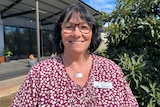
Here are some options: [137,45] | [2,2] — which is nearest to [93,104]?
[137,45]

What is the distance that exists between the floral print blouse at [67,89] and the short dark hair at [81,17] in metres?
0.16

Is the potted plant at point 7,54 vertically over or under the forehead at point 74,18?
under

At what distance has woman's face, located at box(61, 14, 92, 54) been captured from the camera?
1.56 meters

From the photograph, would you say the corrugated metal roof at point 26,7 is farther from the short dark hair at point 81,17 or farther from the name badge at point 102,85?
the name badge at point 102,85

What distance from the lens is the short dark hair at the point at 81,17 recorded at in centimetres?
160

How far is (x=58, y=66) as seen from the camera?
160cm

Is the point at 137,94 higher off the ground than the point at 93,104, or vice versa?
the point at 93,104

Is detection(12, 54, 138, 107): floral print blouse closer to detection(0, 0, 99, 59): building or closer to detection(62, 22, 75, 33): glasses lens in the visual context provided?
detection(62, 22, 75, 33): glasses lens

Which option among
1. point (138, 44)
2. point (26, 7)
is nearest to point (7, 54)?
point (26, 7)

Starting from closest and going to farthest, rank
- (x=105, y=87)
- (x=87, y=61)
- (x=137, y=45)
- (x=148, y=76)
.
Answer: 1. (x=105, y=87)
2. (x=87, y=61)
3. (x=148, y=76)
4. (x=137, y=45)

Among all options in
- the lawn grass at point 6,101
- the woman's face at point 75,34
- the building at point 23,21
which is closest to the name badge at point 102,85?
the woman's face at point 75,34

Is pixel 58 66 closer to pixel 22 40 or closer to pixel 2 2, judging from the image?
pixel 2 2

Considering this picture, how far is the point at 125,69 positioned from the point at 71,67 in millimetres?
857

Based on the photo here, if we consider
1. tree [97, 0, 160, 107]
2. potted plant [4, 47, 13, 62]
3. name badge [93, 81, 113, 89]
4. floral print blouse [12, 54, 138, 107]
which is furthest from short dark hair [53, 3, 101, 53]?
potted plant [4, 47, 13, 62]
